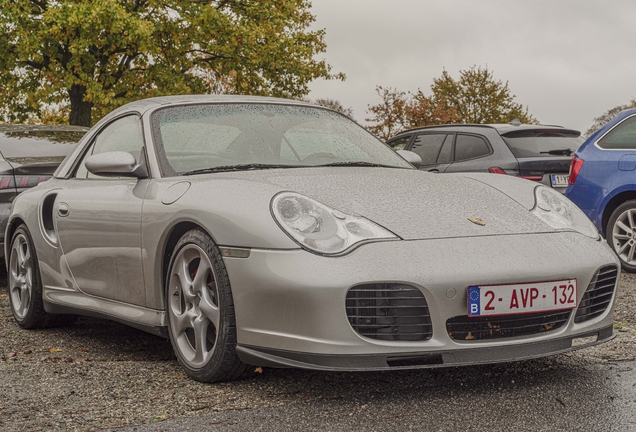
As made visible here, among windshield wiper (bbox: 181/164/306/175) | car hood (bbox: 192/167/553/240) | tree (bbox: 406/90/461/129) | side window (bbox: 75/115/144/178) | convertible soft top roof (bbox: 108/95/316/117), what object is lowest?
tree (bbox: 406/90/461/129)

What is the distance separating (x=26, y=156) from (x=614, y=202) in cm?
562

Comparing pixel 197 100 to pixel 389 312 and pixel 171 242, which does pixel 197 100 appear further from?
pixel 389 312

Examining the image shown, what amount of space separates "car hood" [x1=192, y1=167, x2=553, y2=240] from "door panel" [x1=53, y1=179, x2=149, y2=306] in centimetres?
61

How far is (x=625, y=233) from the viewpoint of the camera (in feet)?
27.7

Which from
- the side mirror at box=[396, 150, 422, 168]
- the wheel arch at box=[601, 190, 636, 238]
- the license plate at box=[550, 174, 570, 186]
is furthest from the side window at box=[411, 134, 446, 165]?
the side mirror at box=[396, 150, 422, 168]

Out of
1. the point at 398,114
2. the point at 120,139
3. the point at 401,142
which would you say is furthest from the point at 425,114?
the point at 120,139

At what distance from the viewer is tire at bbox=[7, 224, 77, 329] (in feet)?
19.4

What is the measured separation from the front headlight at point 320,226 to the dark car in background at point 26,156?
460 cm

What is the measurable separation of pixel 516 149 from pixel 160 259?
6896mm

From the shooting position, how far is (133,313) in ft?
15.2

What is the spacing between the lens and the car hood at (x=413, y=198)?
3807 millimetres

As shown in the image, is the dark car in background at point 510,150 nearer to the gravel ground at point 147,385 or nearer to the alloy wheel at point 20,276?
the gravel ground at point 147,385

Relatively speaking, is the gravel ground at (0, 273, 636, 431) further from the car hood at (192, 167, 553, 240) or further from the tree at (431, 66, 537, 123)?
the tree at (431, 66, 537, 123)

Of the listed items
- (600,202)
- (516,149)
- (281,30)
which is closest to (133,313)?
(600,202)
